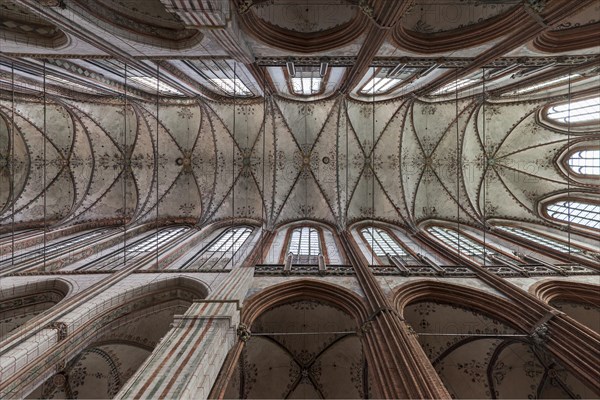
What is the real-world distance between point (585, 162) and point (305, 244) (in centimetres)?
1317

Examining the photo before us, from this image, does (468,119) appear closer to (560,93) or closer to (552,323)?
(560,93)

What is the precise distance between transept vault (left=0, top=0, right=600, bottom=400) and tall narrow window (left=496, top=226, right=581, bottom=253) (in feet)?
0.49

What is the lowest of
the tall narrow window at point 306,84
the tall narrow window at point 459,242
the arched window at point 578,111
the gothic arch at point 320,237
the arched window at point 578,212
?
the gothic arch at point 320,237

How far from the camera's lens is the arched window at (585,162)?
44.4 feet

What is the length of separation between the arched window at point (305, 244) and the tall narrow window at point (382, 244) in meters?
2.25

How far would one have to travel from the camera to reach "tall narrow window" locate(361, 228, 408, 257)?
11.8 metres

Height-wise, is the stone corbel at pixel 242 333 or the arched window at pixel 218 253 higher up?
the arched window at pixel 218 253

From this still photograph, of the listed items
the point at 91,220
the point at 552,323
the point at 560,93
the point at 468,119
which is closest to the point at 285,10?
the point at 552,323

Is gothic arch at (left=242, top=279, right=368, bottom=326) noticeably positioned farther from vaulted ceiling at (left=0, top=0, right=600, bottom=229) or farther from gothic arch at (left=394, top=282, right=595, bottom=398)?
vaulted ceiling at (left=0, top=0, right=600, bottom=229)

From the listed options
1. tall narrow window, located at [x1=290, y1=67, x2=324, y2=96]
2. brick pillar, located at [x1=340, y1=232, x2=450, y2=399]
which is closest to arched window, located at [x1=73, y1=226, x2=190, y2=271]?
brick pillar, located at [x1=340, y1=232, x2=450, y2=399]

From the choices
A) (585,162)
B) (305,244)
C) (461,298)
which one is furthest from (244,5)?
(585,162)

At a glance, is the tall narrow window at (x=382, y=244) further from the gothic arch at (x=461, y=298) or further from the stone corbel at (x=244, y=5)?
the stone corbel at (x=244, y=5)

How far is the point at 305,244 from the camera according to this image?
13.0 metres

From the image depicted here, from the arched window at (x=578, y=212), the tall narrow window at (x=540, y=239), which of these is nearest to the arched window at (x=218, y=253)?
the tall narrow window at (x=540, y=239)
